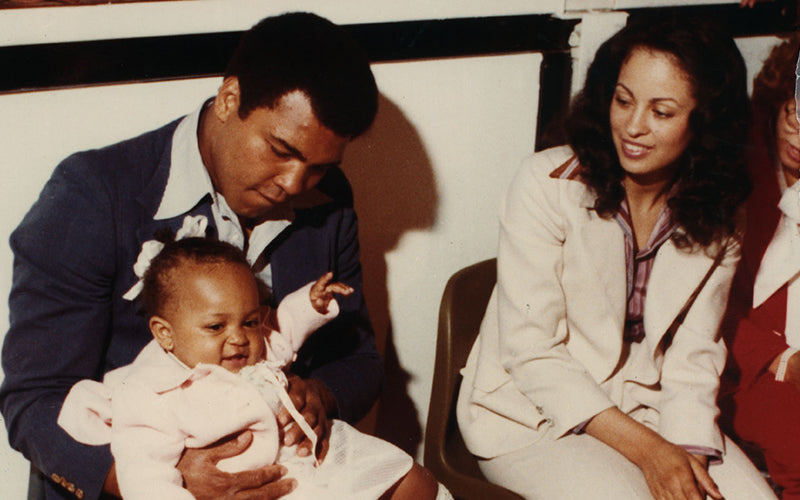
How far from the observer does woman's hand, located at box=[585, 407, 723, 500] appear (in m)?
1.75

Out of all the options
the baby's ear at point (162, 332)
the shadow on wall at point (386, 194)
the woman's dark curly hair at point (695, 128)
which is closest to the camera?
the baby's ear at point (162, 332)

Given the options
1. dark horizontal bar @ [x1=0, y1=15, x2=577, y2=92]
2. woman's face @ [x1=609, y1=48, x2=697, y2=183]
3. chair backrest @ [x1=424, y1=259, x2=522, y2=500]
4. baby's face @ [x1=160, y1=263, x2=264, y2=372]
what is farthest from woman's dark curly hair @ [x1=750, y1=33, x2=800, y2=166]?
baby's face @ [x1=160, y1=263, x2=264, y2=372]

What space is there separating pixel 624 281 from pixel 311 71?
975mm

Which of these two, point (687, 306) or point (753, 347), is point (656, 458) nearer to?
point (687, 306)

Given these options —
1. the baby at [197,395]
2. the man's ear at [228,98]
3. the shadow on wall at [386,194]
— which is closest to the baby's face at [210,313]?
the baby at [197,395]

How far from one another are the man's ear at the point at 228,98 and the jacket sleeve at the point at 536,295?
30.1 inches

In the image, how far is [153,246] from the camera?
156 cm

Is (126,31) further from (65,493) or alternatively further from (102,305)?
(65,493)

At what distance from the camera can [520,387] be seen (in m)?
1.97

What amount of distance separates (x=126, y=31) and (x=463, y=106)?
981 millimetres

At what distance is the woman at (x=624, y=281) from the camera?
1845mm

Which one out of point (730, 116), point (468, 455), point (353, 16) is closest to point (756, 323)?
point (730, 116)

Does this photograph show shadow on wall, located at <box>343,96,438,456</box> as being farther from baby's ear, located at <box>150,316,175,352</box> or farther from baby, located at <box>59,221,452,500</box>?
baby's ear, located at <box>150,316,175,352</box>

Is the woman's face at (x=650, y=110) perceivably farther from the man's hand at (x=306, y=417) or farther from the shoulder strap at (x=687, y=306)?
the man's hand at (x=306, y=417)
